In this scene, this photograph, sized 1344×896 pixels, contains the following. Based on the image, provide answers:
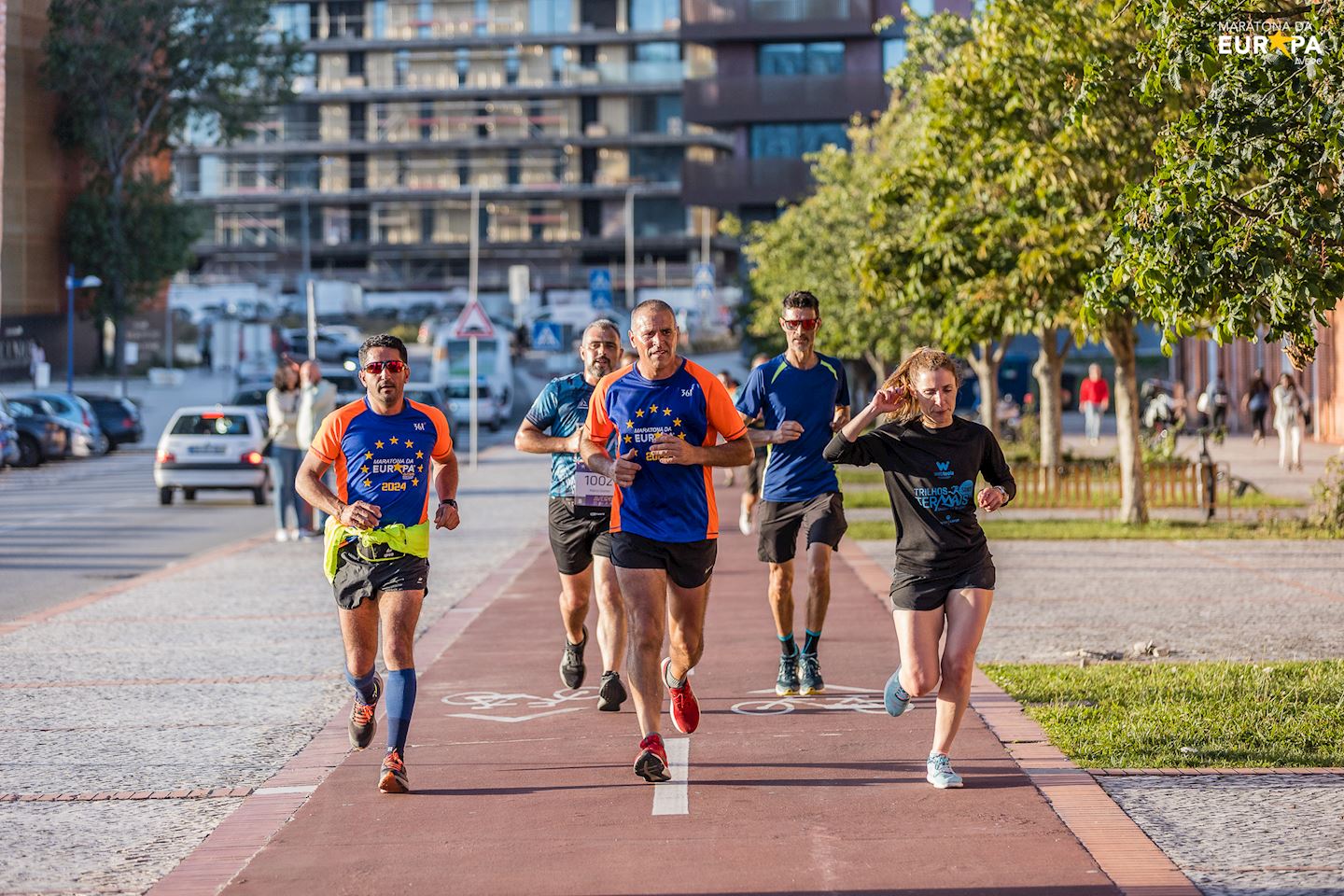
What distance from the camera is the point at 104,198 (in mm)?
67875

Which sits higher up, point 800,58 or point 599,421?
point 800,58

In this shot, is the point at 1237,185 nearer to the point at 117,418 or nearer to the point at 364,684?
the point at 364,684

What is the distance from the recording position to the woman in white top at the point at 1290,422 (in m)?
29.8

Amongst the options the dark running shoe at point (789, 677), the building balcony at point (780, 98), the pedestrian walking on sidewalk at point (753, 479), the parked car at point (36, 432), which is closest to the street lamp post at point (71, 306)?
the parked car at point (36, 432)

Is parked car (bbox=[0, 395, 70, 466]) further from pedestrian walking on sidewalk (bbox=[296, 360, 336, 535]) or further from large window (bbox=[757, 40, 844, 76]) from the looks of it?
large window (bbox=[757, 40, 844, 76])

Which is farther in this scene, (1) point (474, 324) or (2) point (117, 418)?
(2) point (117, 418)

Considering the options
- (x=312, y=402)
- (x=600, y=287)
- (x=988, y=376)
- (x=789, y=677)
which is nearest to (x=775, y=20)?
(x=600, y=287)

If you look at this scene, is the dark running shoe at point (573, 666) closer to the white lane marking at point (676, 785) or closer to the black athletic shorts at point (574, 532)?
the black athletic shorts at point (574, 532)

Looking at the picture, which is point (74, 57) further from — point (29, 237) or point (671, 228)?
point (671, 228)

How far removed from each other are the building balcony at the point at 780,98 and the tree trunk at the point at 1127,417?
6507 cm

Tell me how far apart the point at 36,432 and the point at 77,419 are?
233 centimetres

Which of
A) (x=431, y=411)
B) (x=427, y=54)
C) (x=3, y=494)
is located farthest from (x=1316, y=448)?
(x=427, y=54)

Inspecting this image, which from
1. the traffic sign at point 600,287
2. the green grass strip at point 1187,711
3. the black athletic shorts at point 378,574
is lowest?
the green grass strip at point 1187,711

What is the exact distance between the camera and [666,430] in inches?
296
